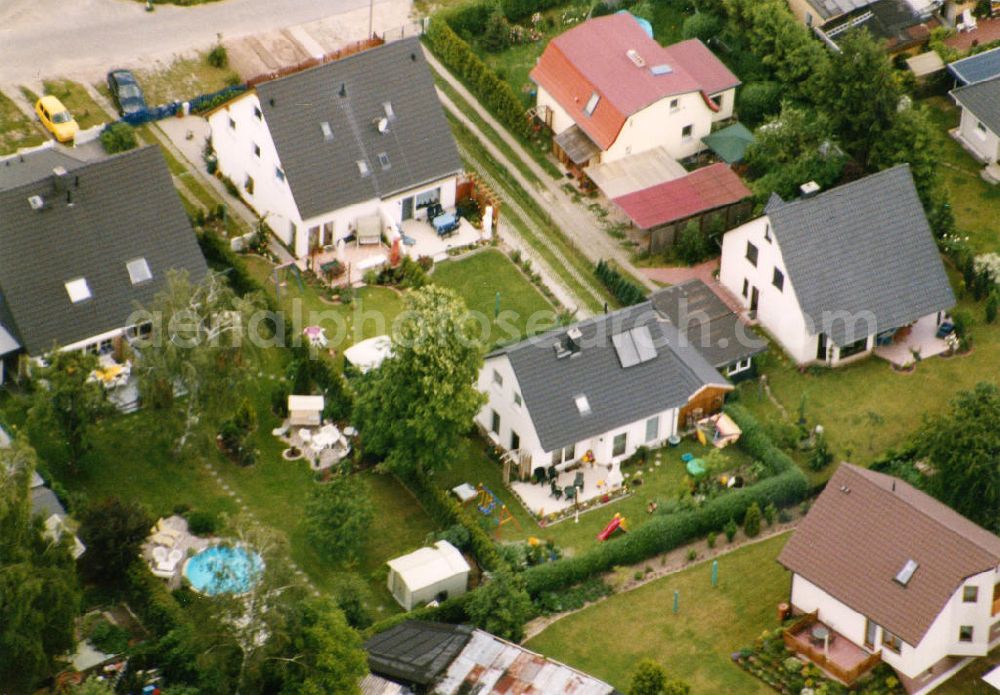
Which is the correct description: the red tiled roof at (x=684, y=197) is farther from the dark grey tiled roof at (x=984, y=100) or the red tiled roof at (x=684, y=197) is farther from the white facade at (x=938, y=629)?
the white facade at (x=938, y=629)

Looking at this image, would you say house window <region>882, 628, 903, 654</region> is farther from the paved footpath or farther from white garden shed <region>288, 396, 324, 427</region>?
white garden shed <region>288, 396, 324, 427</region>

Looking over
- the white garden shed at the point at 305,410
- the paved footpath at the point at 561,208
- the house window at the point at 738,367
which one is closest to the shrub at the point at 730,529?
the house window at the point at 738,367

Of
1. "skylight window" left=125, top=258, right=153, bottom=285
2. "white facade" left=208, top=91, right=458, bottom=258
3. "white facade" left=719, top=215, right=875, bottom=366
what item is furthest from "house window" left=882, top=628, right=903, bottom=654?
"skylight window" left=125, top=258, right=153, bottom=285

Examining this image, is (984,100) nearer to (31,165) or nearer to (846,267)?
(846,267)

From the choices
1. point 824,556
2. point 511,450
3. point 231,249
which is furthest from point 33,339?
point 824,556

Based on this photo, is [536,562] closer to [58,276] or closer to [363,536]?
[363,536]

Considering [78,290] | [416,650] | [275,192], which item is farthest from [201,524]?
[275,192]
